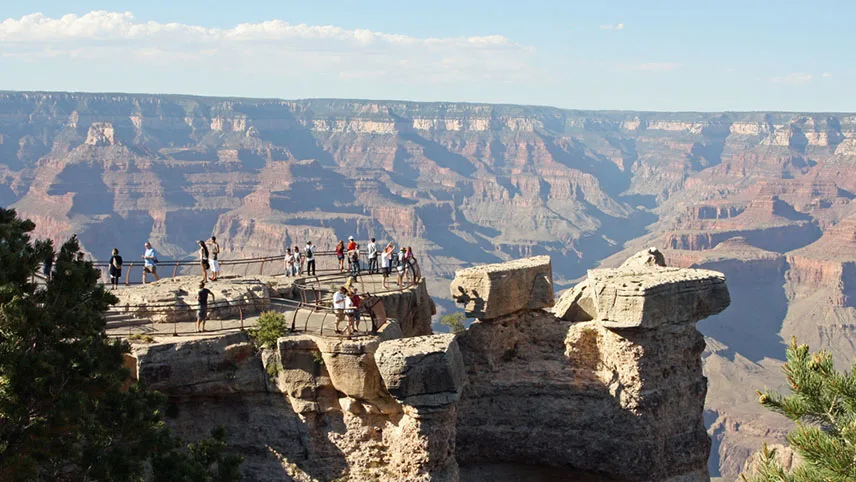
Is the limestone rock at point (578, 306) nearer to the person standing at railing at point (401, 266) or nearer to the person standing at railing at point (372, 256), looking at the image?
the person standing at railing at point (401, 266)

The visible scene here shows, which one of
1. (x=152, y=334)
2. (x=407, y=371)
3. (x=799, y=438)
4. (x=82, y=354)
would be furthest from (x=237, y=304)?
(x=799, y=438)

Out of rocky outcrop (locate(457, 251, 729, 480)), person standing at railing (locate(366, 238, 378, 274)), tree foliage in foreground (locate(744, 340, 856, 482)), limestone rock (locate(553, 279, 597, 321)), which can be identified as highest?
tree foliage in foreground (locate(744, 340, 856, 482))

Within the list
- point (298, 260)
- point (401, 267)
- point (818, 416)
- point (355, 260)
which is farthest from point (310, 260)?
point (818, 416)

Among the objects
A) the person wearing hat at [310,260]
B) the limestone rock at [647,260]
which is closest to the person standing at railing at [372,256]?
the person wearing hat at [310,260]

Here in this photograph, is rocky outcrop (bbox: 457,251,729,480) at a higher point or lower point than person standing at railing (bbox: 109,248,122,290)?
lower

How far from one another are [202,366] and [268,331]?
1.98 meters

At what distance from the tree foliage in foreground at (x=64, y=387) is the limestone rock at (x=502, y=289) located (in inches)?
482

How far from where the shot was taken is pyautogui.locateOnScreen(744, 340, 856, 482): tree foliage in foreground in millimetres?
14273

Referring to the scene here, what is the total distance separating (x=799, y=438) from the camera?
1443 centimetres

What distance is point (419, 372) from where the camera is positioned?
23.0 meters

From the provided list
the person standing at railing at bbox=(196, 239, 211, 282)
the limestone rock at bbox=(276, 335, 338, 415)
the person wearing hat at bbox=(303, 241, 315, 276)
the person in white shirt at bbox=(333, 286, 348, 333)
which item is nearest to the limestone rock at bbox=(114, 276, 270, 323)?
the person standing at railing at bbox=(196, 239, 211, 282)

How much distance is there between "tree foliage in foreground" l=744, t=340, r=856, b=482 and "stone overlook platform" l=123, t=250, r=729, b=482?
965 cm

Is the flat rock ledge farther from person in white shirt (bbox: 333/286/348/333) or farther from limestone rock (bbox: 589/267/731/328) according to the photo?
person in white shirt (bbox: 333/286/348/333)

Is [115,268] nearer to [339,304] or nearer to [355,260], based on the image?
[355,260]
